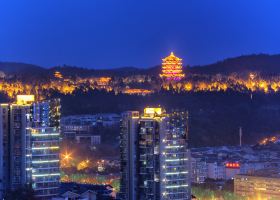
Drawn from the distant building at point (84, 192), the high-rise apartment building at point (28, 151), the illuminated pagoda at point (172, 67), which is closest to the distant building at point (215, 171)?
the distant building at point (84, 192)

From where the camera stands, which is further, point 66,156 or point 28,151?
point 66,156

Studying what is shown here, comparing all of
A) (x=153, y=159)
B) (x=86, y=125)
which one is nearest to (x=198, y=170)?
(x=86, y=125)

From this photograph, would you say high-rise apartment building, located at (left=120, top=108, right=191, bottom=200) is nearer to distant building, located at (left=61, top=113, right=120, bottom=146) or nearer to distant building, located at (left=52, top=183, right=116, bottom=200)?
distant building, located at (left=52, top=183, right=116, bottom=200)

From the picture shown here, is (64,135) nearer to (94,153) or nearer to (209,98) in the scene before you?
(94,153)

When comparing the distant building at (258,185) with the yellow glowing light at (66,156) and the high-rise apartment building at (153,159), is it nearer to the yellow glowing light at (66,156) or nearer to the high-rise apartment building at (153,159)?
the yellow glowing light at (66,156)

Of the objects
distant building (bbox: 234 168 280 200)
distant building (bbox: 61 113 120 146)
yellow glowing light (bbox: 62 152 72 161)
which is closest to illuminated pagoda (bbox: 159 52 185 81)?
distant building (bbox: 61 113 120 146)

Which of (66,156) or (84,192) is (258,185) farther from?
(84,192)
